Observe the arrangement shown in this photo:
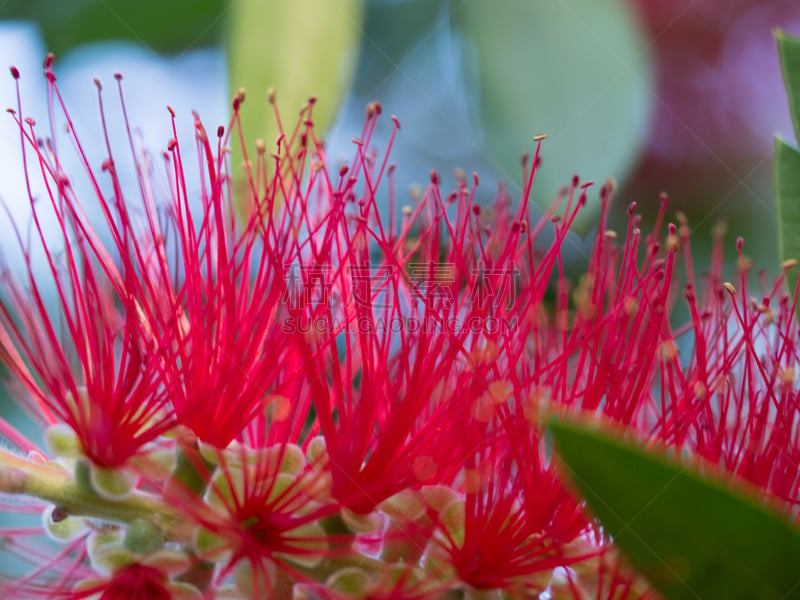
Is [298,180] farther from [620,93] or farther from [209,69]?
[209,69]

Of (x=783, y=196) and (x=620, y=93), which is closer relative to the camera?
(x=783, y=196)

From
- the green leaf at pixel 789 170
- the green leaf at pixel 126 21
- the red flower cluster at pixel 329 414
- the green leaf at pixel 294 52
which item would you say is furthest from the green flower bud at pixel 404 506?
the green leaf at pixel 126 21

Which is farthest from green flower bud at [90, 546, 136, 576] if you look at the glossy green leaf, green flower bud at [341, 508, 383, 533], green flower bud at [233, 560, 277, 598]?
the glossy green leaf

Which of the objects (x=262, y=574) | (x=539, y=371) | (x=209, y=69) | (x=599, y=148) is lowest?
(x=262, y=574)

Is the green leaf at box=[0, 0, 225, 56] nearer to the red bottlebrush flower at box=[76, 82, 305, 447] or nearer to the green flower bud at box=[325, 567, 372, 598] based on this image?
the red bottlebrush flower at box=[76, 82, 305, 447]

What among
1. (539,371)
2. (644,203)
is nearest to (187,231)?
(539,371)

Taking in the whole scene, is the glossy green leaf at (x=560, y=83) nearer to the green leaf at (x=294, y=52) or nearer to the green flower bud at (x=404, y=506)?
the green leaf at (x=294, y=52)
